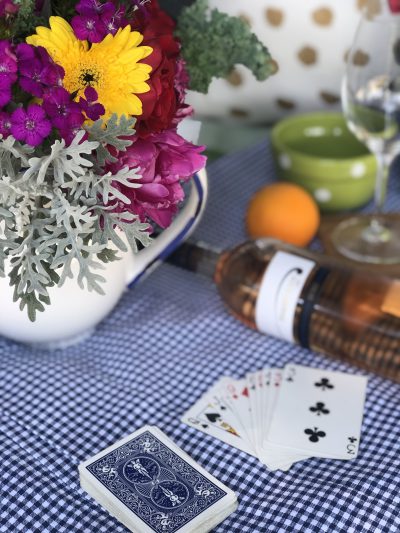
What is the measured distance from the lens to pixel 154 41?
0.63 metres

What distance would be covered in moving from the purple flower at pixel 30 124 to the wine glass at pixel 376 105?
0.50 m

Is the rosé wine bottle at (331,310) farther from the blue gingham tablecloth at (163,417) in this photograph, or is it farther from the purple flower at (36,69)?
the purple flower at (36,69)

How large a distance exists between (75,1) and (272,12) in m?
0.64

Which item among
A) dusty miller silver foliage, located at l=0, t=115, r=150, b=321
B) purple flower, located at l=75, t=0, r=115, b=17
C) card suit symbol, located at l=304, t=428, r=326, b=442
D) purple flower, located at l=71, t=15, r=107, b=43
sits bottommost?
card suit symbol, located at l=304, t=428, r=326, b=442

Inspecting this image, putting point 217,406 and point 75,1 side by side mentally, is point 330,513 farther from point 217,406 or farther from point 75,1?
point 75,1

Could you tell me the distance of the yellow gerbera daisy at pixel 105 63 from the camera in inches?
22.8

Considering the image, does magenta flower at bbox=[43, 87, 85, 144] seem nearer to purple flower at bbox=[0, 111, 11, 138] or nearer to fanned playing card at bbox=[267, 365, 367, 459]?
purple flower at bbox=[0, 111, 11, 138]

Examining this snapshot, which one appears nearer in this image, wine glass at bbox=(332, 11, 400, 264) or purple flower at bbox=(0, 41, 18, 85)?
purple flower at bbox=(0, 41, 18, 85)

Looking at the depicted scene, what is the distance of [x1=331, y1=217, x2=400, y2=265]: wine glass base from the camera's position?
3.14 feet

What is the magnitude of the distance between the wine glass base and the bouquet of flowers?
390 millimetres

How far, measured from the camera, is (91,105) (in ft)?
1.89

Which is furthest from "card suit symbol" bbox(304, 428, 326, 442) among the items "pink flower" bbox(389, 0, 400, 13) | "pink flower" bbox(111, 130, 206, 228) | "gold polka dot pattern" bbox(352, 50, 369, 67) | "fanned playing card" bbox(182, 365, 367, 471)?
"pink flower" bbox(389, 0, 400, 13)

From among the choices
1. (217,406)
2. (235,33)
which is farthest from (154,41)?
(217,406)

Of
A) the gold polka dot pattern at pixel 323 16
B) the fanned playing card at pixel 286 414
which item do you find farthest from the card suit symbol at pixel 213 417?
the gold polka dot pattern at pixel 323 16
